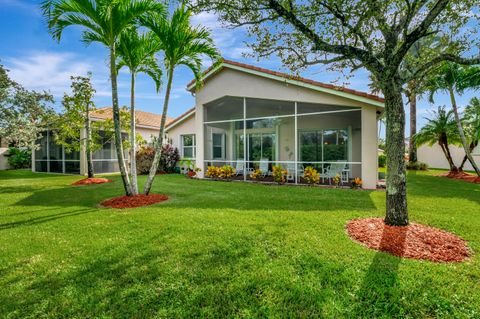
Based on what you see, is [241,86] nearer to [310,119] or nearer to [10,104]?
[310,119]

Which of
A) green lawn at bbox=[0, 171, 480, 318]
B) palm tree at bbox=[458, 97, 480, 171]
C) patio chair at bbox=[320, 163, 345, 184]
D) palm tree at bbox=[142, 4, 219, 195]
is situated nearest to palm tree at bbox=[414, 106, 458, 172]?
palm tree at bbox=[458, 97, 480, 171]

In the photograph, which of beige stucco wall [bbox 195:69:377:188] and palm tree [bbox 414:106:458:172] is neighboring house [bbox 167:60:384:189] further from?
palm tree [bbox 414:106:458:172]

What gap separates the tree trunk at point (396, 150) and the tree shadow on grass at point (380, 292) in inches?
64.2

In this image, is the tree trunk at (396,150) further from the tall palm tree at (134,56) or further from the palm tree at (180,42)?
the tall palm tree at (134,56)

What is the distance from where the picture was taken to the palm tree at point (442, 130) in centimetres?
1638

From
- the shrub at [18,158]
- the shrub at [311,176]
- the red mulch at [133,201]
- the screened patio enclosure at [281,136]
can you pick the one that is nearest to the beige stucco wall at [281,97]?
the screened patio enclosure at [281,136]

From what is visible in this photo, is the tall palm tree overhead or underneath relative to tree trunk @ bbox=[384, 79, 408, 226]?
overhead

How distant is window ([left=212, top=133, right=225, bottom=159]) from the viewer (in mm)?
16634

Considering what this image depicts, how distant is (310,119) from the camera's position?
14516 millimetres

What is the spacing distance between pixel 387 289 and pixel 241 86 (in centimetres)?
1209

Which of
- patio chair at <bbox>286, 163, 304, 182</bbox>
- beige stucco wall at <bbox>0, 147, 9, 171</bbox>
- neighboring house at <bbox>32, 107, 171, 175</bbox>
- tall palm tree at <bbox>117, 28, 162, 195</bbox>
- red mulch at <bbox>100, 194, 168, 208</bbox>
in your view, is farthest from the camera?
beige stucco wall at <bbox>0, 147, 9, 171</bbox>

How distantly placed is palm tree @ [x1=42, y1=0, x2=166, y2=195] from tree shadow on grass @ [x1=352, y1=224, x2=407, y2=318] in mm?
8787

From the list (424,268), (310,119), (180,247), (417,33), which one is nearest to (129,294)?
(180,247)

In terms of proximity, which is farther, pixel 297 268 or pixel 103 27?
pixel 103 27
